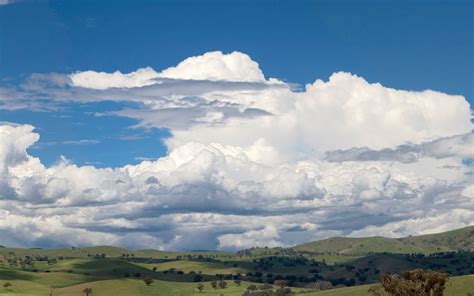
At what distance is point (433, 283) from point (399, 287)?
8.35 m

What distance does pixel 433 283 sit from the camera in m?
174

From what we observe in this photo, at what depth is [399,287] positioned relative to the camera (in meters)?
175
